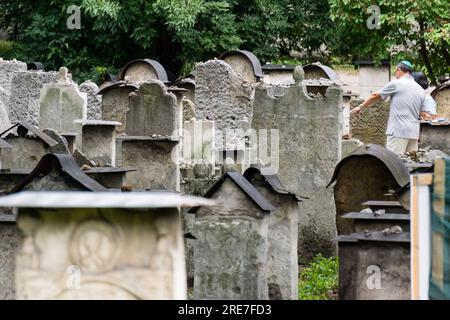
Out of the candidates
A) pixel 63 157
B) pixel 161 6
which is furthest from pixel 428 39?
pixel 63 157

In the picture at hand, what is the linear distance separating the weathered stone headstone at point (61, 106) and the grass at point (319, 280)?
5859mm

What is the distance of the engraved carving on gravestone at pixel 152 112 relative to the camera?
16.0 m

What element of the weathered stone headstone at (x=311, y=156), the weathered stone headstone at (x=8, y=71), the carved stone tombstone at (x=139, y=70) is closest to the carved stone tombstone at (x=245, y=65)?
the carved stone tombstone at (x=139, y=70)

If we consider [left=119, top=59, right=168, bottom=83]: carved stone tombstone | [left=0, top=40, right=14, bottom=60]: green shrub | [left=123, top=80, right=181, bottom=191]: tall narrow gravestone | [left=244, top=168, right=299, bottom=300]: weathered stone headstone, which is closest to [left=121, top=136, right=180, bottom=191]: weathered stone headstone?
[left=123, top=80, right=181, bottom=191]: tall narrow gravestone

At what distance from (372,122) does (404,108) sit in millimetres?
4212

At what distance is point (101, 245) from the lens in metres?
7.19

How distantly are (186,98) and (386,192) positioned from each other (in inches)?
322

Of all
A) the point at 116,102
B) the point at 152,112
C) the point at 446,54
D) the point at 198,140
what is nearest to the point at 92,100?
the point at 116,102

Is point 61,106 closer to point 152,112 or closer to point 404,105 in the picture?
point 152,112

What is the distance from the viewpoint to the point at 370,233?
967 cm

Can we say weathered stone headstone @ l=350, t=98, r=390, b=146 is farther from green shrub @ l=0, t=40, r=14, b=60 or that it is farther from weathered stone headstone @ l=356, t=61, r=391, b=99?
green shrub @ l=0, t=40, r=14, b=60

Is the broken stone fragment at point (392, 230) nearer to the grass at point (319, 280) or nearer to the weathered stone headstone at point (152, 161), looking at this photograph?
the grass at point (319, 280)

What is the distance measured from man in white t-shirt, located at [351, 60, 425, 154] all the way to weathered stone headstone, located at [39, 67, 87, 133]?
4.57 meters

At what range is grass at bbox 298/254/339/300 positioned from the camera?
1124 cm
